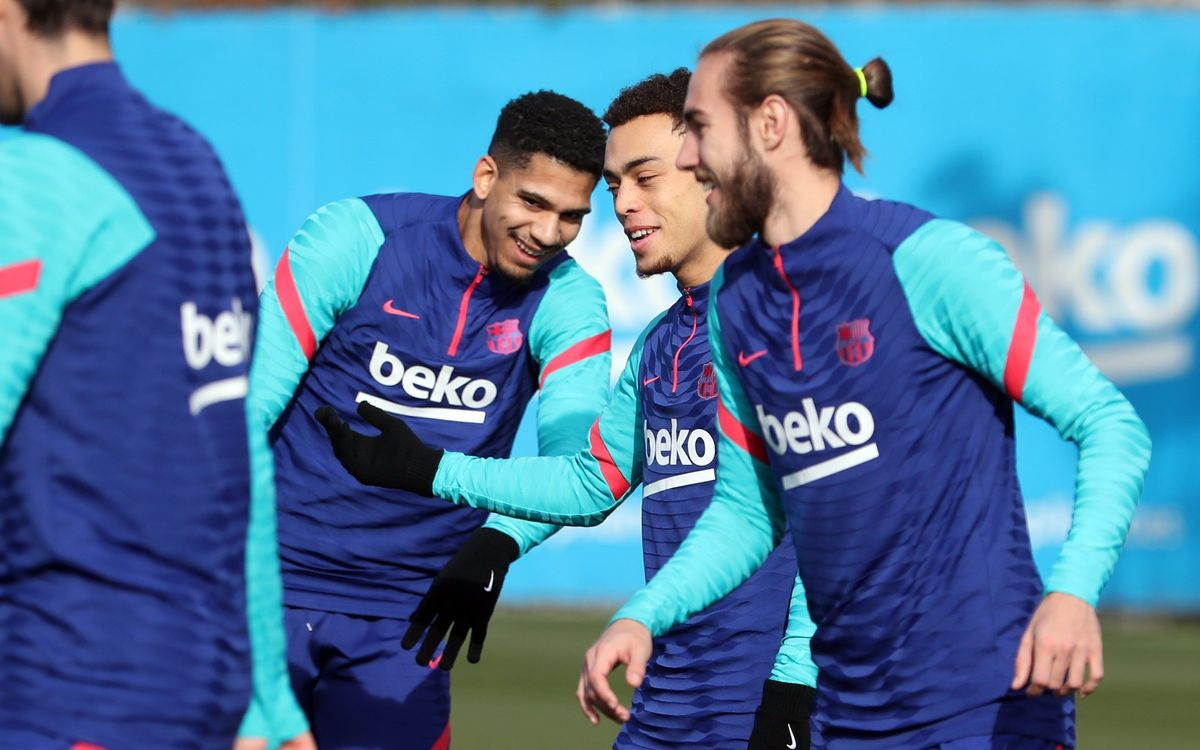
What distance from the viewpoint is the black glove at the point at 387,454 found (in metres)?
4.93

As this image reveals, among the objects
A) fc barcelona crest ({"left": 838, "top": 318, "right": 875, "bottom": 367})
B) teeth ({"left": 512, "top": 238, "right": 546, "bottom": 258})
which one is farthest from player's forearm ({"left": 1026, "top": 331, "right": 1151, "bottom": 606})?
teeth ({"left": 512, "top": 238, "right": 546, "bottom": 258})

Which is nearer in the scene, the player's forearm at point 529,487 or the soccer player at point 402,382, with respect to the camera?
the player's forearm at point 529,487

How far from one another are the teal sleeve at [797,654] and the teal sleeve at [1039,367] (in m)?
1.22

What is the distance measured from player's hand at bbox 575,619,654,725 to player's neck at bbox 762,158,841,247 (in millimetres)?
896

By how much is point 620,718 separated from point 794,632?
102cm

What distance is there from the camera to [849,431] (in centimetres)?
373

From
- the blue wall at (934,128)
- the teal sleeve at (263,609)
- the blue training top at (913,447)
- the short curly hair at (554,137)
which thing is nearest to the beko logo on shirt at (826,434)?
the blue training top at (913,447)

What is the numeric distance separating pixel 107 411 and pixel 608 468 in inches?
90.7

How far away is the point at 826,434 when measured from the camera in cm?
375

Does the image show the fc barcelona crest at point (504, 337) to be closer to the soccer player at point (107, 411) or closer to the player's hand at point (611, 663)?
the player's hand at point (611, 663)

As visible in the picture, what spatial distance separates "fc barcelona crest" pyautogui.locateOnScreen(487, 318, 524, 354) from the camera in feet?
18.4

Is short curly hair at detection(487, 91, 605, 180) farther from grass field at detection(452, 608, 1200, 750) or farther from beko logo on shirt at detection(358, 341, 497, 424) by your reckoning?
grass field at detection(452, 608, 1200, 750)

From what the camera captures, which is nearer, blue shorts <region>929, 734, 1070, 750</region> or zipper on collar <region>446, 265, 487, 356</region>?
blue shorts <region>929, 734, 1070, 750</region>

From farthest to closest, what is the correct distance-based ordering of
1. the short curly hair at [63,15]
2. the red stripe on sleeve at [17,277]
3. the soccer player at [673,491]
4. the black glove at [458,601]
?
1. the black glove at [458,601]
2. the soccer player at [673,491]
3. the short curly hair at [63,15]
4. the red stripe on sleeve at [17,277]
